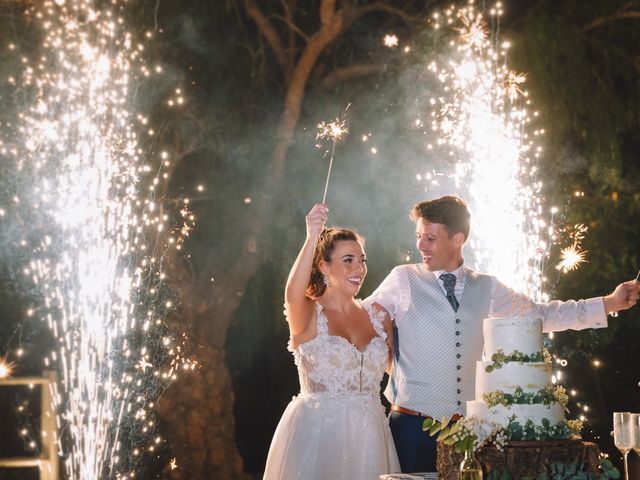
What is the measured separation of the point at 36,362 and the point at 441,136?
178 inches

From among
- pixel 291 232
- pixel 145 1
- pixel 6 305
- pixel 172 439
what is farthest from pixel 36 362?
pixel 145 1

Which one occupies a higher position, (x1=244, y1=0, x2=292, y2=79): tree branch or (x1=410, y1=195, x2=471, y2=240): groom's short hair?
(x1=244, y1=0, x2=292, y2=79): tree branch

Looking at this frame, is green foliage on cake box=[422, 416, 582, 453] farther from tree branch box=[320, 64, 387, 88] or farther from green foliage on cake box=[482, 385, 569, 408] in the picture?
tree branch box=[320, 64, 387, 88]

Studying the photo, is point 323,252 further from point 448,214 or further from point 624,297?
point 624,297

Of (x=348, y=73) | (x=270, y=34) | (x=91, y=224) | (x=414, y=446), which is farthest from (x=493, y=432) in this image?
(x=270, y=34)

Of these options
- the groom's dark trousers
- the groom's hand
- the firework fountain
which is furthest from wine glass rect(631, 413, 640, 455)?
the firework fountain

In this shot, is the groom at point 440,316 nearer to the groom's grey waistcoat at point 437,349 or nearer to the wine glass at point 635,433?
the groom's grey waistcoat at point 437,349

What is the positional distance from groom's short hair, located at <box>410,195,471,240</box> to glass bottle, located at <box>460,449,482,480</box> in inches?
66.0

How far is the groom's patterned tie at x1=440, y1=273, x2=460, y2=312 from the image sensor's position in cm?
474

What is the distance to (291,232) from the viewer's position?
394 inches

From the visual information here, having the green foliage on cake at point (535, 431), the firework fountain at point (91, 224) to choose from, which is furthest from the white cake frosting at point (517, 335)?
the firework fountain at point (91, 224)

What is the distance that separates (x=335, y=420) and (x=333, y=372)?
0.79ft

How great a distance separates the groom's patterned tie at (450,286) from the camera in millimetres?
4738

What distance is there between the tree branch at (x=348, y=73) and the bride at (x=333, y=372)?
532 centimetres
